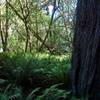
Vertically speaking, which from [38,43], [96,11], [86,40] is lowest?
[38,43]

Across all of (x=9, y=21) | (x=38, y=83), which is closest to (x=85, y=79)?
(x=38, y=83)

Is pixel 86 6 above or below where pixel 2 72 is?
above

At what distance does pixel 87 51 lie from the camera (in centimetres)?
565

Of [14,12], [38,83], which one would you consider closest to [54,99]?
[38,83]

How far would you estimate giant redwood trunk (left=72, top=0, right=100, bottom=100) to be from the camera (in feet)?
18.1

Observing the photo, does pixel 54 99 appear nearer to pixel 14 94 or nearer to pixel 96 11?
pixel 14 94

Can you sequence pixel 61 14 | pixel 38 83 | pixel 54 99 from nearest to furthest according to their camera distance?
pixel 54 99 < pixel 38 83 < pixel 61 14

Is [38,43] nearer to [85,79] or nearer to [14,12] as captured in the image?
[14,12]

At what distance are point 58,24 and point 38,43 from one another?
1855 mm

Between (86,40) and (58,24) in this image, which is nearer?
(86,40)

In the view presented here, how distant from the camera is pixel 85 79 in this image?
568cm

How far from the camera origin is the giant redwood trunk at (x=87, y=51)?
218 inches

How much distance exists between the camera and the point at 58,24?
65.7 feet

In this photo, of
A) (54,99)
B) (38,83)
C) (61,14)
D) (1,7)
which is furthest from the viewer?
(61,14)
